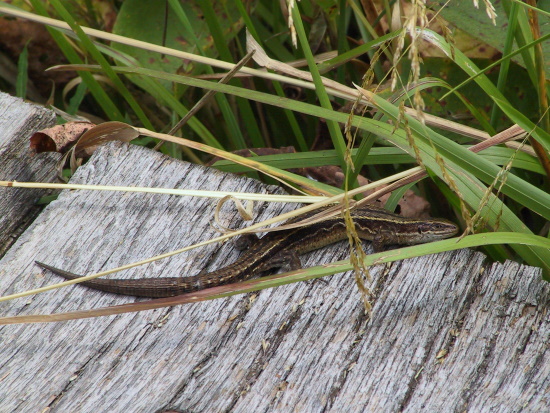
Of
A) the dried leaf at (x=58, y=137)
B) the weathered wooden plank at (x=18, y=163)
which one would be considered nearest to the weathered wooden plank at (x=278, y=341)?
the weathered wooden plank at (x=18, y=163)

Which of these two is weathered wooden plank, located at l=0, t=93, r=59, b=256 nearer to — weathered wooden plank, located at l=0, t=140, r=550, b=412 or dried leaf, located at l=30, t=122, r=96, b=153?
dried leaf, located at l=30, t=122, r=96, b=153

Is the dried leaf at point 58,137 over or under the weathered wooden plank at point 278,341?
over

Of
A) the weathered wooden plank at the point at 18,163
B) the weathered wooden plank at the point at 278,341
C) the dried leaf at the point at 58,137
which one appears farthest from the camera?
the dried leaf at the point at 58,137

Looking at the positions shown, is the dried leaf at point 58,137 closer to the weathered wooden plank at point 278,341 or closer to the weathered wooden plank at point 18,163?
the weathered wooden plank at point 18,163

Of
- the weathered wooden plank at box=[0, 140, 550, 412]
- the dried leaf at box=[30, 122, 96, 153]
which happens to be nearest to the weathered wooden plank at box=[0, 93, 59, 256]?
the dried leaf at box=[30, 122, 96, 153]

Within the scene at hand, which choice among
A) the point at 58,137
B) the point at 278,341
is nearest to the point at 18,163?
the point at 58,137

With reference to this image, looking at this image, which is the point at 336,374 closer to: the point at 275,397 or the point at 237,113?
the point at 275,397
